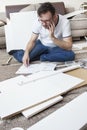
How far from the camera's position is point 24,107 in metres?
1.23

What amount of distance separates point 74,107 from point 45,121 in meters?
0.19

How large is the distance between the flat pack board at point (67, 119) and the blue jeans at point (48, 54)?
2.93 ft

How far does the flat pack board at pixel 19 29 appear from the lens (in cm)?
311

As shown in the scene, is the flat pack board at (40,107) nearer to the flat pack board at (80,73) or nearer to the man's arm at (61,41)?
the flat pack board at (80,73)

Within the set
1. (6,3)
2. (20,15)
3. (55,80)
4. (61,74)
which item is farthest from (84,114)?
(6,3)

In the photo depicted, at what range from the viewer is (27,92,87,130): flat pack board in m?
1.03

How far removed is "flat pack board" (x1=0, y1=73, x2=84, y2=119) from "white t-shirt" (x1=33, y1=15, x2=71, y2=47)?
627 millimetres

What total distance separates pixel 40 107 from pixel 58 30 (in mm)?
1107

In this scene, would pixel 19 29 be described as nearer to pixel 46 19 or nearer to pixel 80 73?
pixel 46 19

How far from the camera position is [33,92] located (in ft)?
4.58

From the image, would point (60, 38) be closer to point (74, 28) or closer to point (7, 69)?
point (7, 69)

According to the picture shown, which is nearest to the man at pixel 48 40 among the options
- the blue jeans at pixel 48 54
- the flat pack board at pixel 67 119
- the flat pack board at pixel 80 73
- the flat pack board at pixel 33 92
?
the blue jeans at pixel 48 54

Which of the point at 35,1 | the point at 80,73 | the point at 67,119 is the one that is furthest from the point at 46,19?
the point at 35,1

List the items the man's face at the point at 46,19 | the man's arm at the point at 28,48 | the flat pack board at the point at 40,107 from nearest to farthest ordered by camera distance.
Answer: the flat pack board at the point at 40,107
the man's face at the point at 46,19
the man's arm at the point at 28,48
